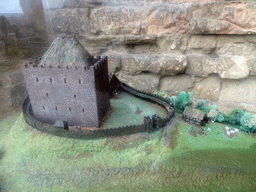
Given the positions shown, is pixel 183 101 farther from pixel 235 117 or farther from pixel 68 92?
pixel 68 92

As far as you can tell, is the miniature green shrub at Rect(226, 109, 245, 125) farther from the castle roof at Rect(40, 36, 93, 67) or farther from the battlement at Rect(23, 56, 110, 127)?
the castle roof at Rect(40, 36, 93, 67)

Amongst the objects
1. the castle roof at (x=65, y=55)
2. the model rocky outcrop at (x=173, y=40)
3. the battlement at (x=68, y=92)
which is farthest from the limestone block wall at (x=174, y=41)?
the castle roof at (x=65, y=55)

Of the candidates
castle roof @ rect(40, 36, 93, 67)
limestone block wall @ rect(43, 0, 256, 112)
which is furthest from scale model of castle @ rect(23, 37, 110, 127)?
limestone block wall @ rect(43, 0, 256, 112)

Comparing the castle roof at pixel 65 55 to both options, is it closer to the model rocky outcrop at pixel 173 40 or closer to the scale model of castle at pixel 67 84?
the scale model of castle at pixel 67 84

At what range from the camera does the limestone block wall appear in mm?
10281

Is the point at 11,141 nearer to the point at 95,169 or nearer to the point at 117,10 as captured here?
the point at 95,169

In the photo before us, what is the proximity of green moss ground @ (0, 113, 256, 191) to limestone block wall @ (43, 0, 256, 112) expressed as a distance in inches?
166

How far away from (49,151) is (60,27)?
821 centimetres

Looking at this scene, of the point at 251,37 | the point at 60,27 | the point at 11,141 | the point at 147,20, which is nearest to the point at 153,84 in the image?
the point at 147,20

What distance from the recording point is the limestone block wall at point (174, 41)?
10.3m

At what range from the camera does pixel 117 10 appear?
1134 centimetres

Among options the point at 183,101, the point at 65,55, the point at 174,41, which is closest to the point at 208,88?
the point at 183,101

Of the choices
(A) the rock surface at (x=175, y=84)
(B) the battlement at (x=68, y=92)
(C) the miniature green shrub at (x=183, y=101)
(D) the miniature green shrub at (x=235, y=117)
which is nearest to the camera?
(B) the battlement at (x=68, y=92)

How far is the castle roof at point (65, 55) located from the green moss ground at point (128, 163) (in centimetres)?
289
